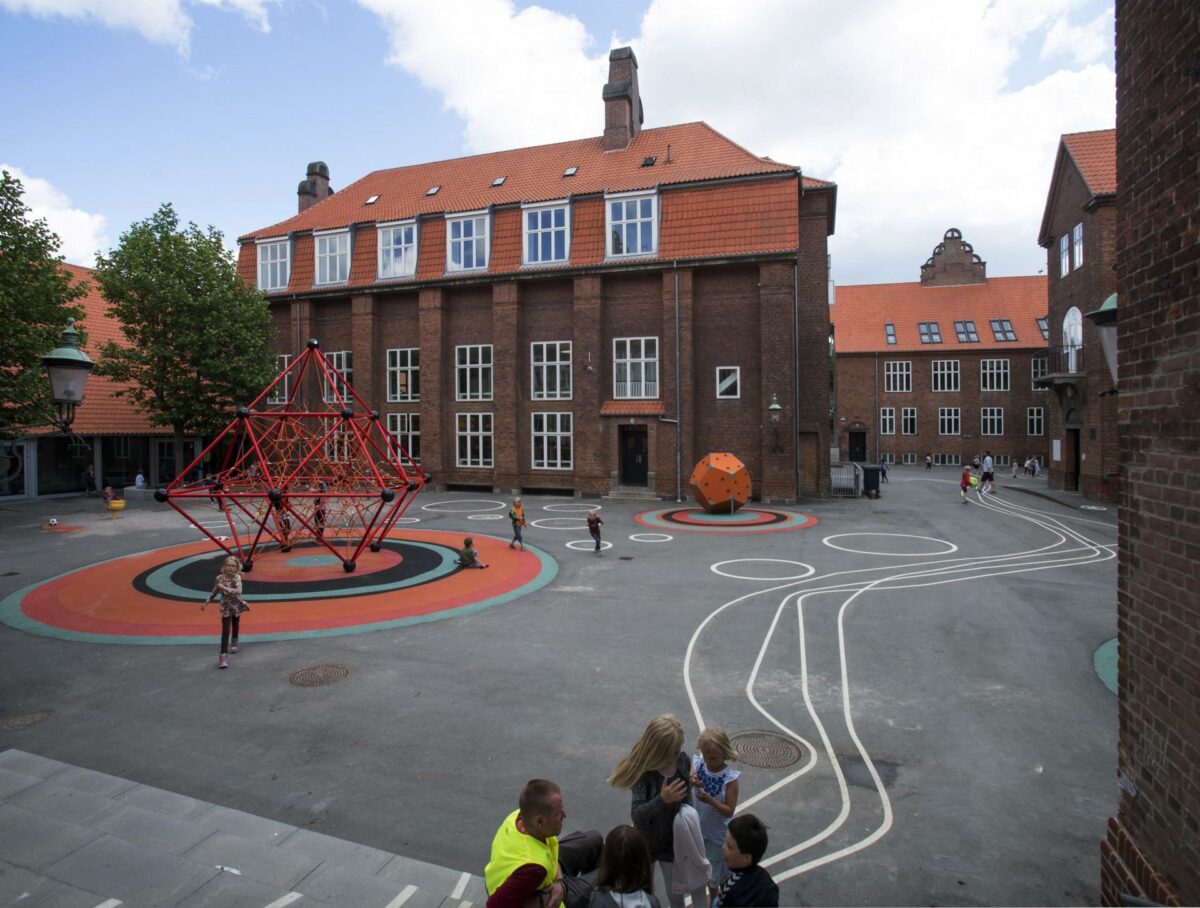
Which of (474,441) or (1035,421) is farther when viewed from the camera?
(1035,421)

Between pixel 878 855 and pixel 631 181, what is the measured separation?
95.6 ft

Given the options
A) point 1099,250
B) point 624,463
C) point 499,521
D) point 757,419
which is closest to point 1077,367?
point 1099,250

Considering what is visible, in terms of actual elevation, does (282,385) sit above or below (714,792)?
above

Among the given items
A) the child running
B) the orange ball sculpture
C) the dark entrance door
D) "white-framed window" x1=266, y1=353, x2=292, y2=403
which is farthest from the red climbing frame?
the child running

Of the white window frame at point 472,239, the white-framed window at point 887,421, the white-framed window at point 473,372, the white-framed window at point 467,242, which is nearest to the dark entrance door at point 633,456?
the white-framed window at point 473,372

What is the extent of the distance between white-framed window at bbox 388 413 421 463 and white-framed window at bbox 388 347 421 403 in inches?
31.8

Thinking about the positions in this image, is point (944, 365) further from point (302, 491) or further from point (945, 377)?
point (302, 491)

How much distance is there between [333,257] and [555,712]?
32.6m

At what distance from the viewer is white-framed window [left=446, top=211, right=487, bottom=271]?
31844 millimetres

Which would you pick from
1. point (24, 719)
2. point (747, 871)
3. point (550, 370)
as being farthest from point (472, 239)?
point (747, 871)

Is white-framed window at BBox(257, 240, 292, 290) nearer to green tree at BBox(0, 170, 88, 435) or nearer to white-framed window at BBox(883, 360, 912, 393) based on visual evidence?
green tree at BBox(0, 170, 88, 435)

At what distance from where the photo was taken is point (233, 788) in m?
6.19

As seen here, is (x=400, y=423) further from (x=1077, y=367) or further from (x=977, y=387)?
(x=977, y=387)

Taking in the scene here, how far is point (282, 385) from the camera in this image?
3609 centimetres
